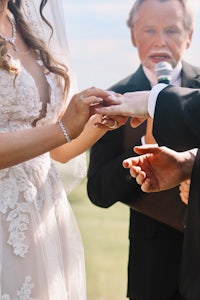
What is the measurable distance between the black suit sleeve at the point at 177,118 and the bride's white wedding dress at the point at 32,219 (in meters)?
0.47

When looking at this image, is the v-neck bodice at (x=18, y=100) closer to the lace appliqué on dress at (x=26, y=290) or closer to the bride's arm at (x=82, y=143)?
the bride's arm at (x=82, y=143)

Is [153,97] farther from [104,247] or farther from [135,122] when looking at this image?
[104,247]

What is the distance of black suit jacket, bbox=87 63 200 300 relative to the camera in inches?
109

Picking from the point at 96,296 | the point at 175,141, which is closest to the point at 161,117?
the point at 175,141

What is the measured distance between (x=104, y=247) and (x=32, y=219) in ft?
14.7

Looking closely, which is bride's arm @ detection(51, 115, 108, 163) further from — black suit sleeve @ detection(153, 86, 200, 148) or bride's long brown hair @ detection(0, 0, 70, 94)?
black suit sleeve @ detection(153, 86, 200, 148)

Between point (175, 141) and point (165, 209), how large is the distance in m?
0.56

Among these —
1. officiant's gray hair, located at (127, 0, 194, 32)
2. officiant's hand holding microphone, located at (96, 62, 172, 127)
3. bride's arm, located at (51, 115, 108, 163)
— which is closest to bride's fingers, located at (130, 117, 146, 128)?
officiant's hand holding microphone, located at (96, 62, 172, 127)

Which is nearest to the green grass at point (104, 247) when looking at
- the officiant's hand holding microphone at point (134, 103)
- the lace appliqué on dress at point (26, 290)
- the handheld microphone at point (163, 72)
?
the officiant's hand holding microphone at point (134, 103)

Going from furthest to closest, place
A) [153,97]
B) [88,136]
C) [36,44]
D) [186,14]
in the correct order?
1. [186,14]
2. [88,136]
3. [36,44]
4. [153,97]

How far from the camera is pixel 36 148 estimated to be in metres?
2.33

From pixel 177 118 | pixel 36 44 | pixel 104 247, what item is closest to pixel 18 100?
pixel 36 44

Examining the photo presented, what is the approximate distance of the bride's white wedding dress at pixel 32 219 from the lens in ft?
7.76

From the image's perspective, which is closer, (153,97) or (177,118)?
(177,118)
